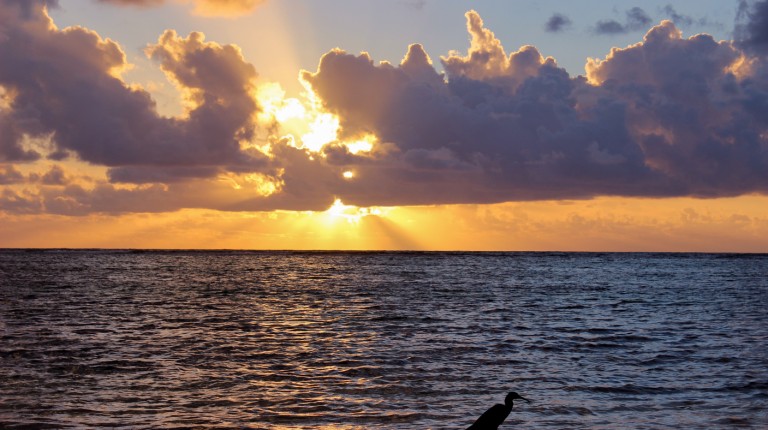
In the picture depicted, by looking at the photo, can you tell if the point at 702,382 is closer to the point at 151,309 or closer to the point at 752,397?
the point at 752,397

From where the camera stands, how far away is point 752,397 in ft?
88.6

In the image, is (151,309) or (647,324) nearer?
(647,324)

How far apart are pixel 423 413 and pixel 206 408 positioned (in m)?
6.72

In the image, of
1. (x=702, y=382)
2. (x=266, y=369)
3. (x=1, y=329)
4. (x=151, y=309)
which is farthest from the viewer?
(x=151, y=309)

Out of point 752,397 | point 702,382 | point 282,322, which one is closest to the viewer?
point 752,397

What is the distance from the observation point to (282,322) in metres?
52.8

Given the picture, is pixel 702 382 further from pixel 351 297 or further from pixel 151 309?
pixel 351 297

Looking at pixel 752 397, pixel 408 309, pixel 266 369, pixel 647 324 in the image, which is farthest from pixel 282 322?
pixel 752 397

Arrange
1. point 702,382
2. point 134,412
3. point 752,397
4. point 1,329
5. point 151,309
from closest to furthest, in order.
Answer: point 134,412 < point 752,397 < point 702,382 < point 1,329 < point 151,309

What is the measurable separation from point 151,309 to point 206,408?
128 ft

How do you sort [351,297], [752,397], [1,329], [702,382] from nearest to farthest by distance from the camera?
[752,397]
[702,382]
[1,329]
[351,297]

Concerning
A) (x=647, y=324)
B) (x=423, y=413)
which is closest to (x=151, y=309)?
(x=647, y=324)

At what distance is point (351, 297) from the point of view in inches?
3132

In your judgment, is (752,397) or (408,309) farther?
(408,309)
